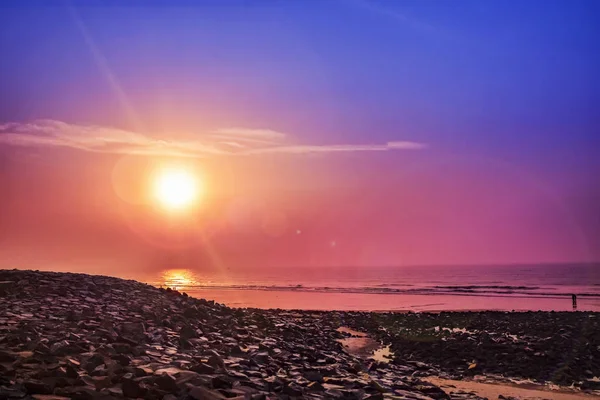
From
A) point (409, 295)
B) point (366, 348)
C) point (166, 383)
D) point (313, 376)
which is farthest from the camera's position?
point (409, 295)

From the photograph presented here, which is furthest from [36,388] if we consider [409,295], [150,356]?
[409,295]

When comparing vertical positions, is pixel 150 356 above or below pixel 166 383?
above

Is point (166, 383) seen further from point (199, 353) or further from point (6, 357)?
point (199, 353)

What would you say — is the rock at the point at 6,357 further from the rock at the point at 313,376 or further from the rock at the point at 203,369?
the rock at the point at 313,376

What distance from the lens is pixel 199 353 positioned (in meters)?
11.4

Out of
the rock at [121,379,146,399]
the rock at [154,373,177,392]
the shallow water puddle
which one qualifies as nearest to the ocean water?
the shallow water puddle

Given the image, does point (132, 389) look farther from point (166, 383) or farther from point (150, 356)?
point (150, 356)

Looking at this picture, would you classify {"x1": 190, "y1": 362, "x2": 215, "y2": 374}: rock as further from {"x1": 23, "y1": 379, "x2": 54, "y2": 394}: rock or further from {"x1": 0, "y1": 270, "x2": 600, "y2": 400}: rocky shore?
{"x1": 23, "y1": 379, "x2": 54, "y2": 394}: rock

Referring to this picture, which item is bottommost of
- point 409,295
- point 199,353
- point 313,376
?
point 313,376

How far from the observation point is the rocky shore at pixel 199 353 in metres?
7.99

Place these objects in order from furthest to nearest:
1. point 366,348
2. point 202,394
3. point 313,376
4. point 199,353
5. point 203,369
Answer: point 366,348 < point 199,353 < point 313,376 < point 203,369 < point 202,394

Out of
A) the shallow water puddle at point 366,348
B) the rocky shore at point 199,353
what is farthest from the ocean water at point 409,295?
the rocky shore at point 199,353

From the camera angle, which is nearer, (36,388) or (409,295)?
(36,388)

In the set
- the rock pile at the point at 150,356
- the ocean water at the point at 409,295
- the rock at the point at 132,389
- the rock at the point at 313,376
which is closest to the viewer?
the rock at the point at 132,389
